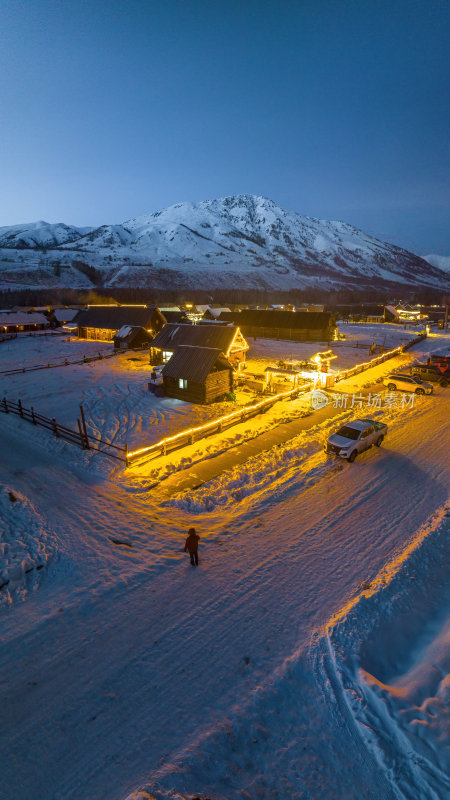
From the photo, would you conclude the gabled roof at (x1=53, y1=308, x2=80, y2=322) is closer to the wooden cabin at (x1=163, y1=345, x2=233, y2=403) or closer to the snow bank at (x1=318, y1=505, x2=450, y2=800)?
the wooden cabin at (x1=163, y1=345, x2=233, y2=403)

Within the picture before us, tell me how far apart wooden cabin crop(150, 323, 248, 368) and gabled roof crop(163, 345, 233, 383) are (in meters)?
2.42

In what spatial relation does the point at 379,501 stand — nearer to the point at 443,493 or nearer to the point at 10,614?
the point at 443,493

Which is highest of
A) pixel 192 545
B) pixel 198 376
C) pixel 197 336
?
pixel 197 336

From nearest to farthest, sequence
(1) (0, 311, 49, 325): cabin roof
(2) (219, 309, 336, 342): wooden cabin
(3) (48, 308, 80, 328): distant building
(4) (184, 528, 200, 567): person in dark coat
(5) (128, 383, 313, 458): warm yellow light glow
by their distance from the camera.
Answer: (4) (184, 528, 200, 567): person in dark coat
(5) (128, 383, 313, 458): warm yellow light glow
(2) (219, 309, 336, 342): wooden cabin
(1) (0, 311, 49, 325): cabin roof
(3) (48, 308, 80, 328): distant building

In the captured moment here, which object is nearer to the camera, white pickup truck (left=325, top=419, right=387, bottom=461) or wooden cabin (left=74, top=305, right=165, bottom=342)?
white pickup truck (left=325, top=419, right=387, bottom=461)

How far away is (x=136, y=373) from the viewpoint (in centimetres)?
3656

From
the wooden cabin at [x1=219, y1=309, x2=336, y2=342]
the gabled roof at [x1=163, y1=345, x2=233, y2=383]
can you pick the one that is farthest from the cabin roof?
the gabled roof at [x1=163, y1=345, x2=233, y2=383]

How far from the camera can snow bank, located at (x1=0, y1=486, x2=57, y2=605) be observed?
32.8ft

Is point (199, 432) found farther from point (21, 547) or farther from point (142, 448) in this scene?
point (21, 547)

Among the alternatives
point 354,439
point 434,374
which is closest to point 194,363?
point 354,439

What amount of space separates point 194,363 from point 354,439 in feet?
45.4

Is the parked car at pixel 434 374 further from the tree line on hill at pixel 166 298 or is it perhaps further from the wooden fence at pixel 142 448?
the tree line on hill at pixel 166 298

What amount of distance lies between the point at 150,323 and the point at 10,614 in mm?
46429

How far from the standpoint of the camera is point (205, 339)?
3284cm
